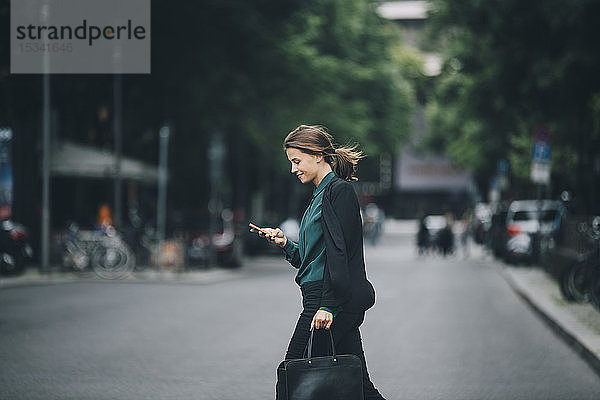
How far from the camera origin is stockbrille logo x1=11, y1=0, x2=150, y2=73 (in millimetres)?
19484

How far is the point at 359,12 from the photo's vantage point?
130ft

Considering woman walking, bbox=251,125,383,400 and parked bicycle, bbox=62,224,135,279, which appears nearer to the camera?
woman walking, bbox=251,125,383,400

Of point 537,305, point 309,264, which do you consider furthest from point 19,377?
point 537,305

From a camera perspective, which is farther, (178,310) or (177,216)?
(177,216)

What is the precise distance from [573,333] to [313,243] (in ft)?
20.6

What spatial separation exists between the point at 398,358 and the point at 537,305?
16.8ft

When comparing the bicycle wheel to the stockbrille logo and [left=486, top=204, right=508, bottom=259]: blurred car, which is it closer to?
the stockbrille logo

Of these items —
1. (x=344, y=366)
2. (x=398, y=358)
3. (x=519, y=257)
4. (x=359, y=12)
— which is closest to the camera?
(x=344, y=366)

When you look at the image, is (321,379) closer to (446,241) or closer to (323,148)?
(323,148)

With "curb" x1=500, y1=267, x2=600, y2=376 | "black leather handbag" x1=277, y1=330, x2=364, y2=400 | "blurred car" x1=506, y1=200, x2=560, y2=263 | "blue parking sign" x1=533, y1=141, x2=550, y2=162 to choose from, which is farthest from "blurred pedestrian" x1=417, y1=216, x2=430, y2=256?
"black leather handbag" x1=277, y1=330, x2=364, y2=400

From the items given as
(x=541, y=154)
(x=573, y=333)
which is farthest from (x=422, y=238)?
(x=573, y=333)

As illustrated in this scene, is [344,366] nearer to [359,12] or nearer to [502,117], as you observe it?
[502,117]

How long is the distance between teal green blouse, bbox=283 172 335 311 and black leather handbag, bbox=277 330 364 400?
44cm

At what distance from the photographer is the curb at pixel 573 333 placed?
904 centimetres
